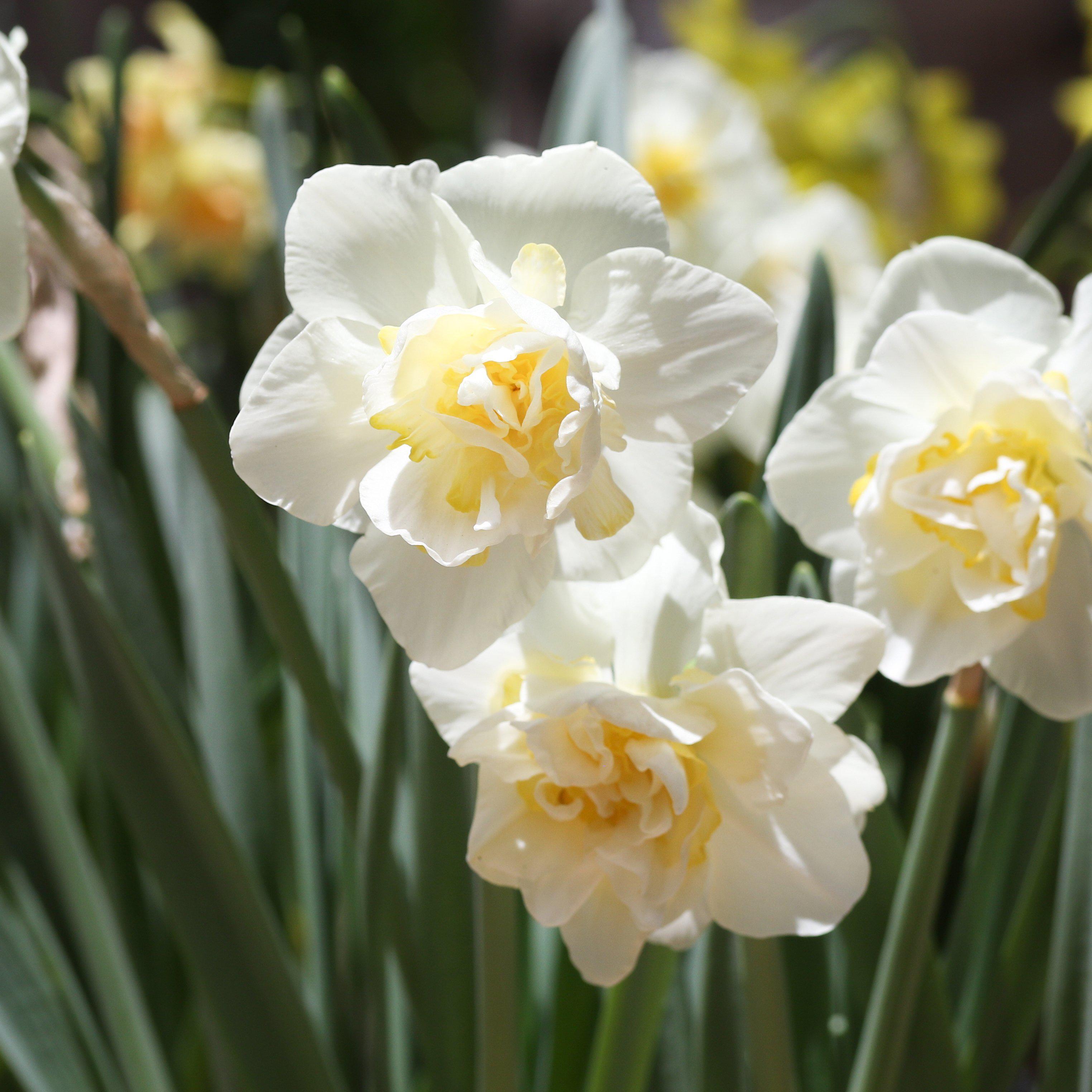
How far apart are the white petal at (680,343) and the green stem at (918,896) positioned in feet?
0.37

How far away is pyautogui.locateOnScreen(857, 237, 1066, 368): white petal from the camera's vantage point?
25cm

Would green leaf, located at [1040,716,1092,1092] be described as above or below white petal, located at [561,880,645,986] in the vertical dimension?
below

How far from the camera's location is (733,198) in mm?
748

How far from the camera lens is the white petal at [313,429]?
0.62 feet

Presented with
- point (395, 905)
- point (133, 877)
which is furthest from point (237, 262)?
point (395, 905)

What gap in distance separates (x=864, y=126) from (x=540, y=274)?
96 cm

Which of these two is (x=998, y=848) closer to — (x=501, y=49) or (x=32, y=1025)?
Result: (x=32, y=1025)

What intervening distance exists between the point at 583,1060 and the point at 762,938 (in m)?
0.12

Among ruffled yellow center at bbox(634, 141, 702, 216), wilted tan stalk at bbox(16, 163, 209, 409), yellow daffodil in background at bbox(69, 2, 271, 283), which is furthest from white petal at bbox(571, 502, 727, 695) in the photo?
yellow daffodil in background at bbox(69, 2, 271, 283)

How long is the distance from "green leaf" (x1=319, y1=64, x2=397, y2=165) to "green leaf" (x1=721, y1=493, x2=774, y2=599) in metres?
0.21

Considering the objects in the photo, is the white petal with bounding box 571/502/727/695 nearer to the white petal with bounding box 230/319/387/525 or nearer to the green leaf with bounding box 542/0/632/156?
the white petal with bounding box 230/319/387/525

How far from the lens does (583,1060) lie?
13.6 inches

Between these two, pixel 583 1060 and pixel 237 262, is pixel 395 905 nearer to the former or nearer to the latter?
pixel 583 1060

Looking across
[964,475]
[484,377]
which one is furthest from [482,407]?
[964,475]
